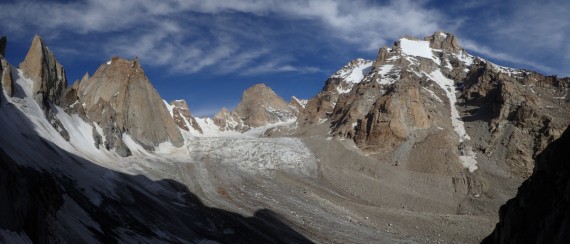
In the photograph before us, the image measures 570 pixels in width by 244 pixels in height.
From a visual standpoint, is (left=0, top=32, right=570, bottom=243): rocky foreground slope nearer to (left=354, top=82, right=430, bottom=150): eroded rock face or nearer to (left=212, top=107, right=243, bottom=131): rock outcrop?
(left=354, top=82, right=430, bottom=150): eroded rock face

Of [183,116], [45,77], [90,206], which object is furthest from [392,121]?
[183,116]

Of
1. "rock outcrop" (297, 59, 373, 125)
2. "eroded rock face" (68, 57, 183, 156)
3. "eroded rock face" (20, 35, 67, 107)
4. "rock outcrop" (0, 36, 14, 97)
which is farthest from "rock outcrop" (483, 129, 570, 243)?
"rock outcrop" (297, 59, 373, 125)

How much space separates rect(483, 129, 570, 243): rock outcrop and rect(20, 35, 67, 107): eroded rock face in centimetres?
4461

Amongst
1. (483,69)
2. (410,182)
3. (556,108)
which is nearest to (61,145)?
(410,182)

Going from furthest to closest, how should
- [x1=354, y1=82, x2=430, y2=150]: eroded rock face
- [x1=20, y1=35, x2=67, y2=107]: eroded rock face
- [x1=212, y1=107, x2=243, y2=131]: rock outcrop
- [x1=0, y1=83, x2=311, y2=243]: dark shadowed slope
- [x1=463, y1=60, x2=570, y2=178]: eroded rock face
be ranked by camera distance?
1. [x1=212, y1=107, x2=243, y2=131]: rock outcrop
2. [x1=354, y1=82, x2=430, y2=150]: eroded rock face
3. [x1=463, y1=60, x2=570, y2=178]: eroded rock face
4. [x1=20, y1=35, x2=67, y2=107]: eroded rock face
5. [x1=0, y1=83, x2=311, y2=243]: dark shadowed slope

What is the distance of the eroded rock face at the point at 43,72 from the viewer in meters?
48.1

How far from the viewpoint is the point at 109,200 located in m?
32.2

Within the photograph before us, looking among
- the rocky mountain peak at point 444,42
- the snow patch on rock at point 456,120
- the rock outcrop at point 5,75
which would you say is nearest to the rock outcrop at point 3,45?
the rock outcrop at point 5,75

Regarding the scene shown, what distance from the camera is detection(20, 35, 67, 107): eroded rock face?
48.1 metres

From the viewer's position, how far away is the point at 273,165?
221 ft

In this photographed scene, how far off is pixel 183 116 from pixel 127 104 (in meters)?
93.0

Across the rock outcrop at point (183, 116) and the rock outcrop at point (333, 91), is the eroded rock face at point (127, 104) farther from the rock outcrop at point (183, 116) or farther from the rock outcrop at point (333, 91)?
the rock outcrop at point (183, 116)

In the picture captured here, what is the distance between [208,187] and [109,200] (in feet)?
62.1

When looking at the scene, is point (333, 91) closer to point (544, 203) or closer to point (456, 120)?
point (456, 120)
